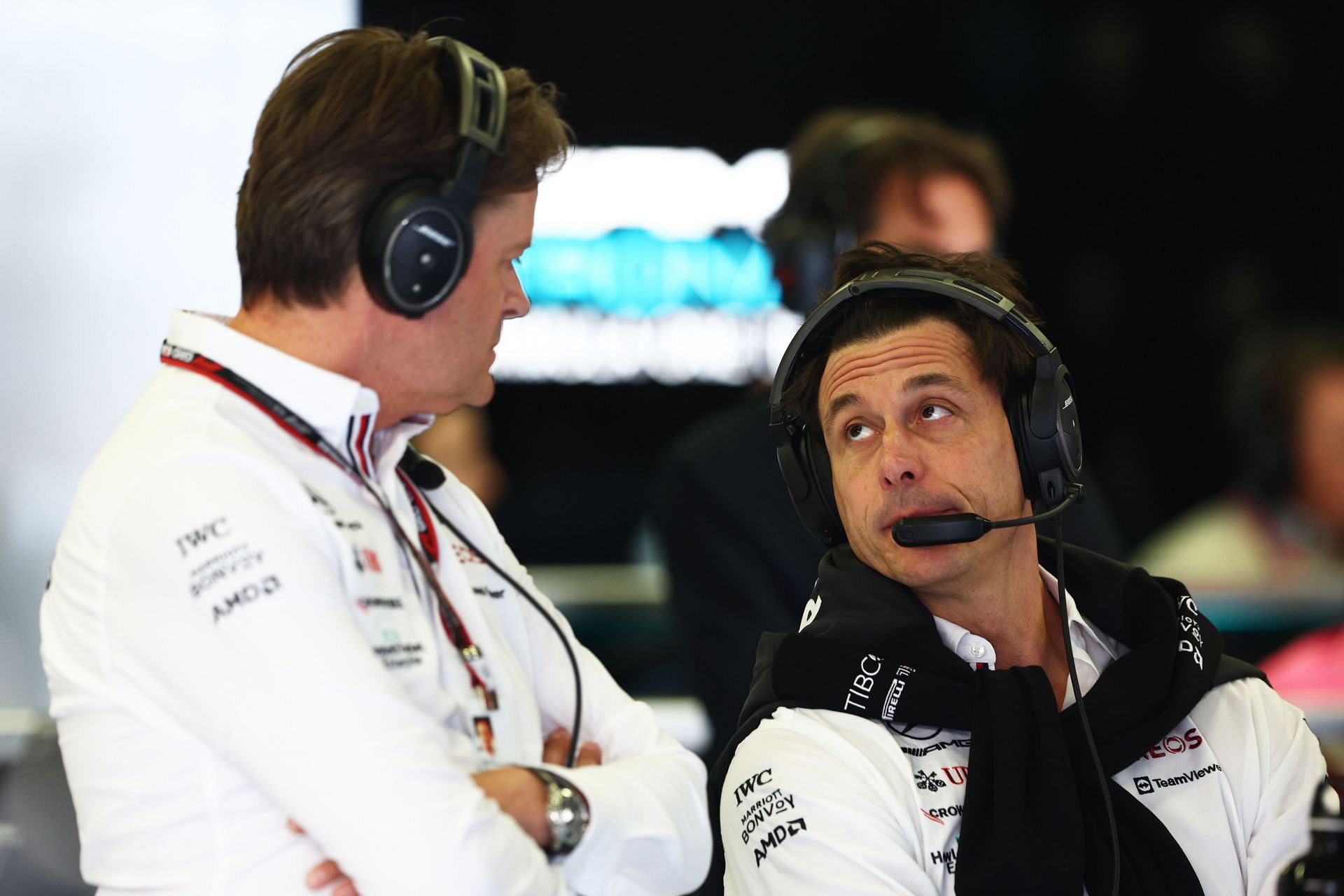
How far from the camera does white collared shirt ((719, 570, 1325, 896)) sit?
57.7 inches

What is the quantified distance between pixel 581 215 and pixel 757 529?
4.10m

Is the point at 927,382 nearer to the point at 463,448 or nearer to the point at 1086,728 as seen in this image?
the point at 1086,728

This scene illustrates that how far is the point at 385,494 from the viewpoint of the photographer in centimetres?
142

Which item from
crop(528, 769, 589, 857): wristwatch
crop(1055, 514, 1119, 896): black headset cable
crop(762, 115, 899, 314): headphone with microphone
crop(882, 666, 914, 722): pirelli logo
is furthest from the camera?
crop(762, 115, 899, 314): headphone with microphone

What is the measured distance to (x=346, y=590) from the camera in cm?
127

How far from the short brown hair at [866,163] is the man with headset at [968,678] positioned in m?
0.64

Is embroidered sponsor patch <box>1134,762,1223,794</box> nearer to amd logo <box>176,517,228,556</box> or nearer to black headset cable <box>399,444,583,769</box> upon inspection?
black headset cable <box>399,444,583,769</box>

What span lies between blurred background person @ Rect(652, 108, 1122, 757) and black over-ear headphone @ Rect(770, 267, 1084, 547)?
0.47 m

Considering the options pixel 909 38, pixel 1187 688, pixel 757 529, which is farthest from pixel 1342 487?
pixel 909 38

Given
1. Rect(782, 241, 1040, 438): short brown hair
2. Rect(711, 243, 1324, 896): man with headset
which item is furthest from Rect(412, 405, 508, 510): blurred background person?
Rect(711, 243, 1324, 896): man with headset

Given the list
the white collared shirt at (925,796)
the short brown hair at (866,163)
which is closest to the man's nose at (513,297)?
the white collared shirt at (925,796)

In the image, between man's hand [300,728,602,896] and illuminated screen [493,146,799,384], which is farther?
illuminated screen [493,146,799,384]

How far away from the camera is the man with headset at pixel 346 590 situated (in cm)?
117

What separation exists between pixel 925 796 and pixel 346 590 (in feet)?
2.13
